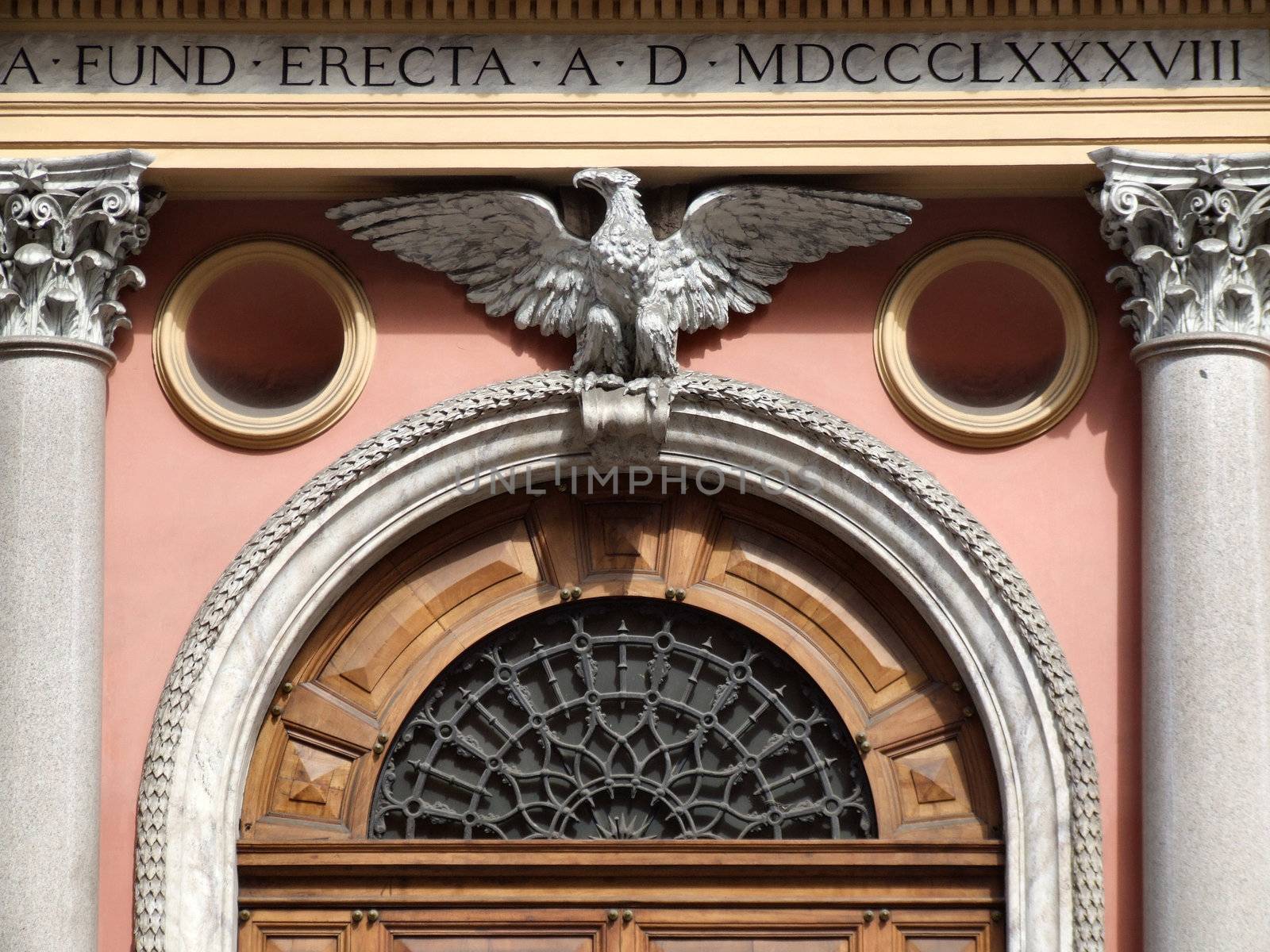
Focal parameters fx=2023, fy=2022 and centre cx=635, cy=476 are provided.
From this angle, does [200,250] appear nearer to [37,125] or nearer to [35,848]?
[37,125]

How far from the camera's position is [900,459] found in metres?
8.49

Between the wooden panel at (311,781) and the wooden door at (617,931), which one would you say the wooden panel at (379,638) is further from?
the wooden door at (617,931)

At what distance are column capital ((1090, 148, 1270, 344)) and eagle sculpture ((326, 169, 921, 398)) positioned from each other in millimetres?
907

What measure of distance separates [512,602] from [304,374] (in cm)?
137

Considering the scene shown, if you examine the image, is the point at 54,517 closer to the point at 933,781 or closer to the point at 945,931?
the point at 933,781

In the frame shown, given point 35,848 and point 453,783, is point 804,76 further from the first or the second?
point 35,848

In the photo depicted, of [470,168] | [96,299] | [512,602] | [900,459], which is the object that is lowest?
[512,602]

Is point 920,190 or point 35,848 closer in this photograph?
point 35,848

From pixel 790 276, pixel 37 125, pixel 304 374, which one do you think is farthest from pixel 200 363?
pixel 790 276

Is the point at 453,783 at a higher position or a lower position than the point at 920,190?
lower

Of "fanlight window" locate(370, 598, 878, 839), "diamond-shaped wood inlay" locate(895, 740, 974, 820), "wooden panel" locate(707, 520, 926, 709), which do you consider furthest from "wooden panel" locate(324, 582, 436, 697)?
"diamond-shaped wood inlay" locate(895, 740, 974, 820)

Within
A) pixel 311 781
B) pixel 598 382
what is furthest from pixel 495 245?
pixel 311 781

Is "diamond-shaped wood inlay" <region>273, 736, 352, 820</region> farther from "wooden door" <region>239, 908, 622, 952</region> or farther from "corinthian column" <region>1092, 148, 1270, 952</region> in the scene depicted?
"corinthian column" <region>1092, 148, 1270, 952</region>

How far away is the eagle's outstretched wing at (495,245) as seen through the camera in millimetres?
8508
